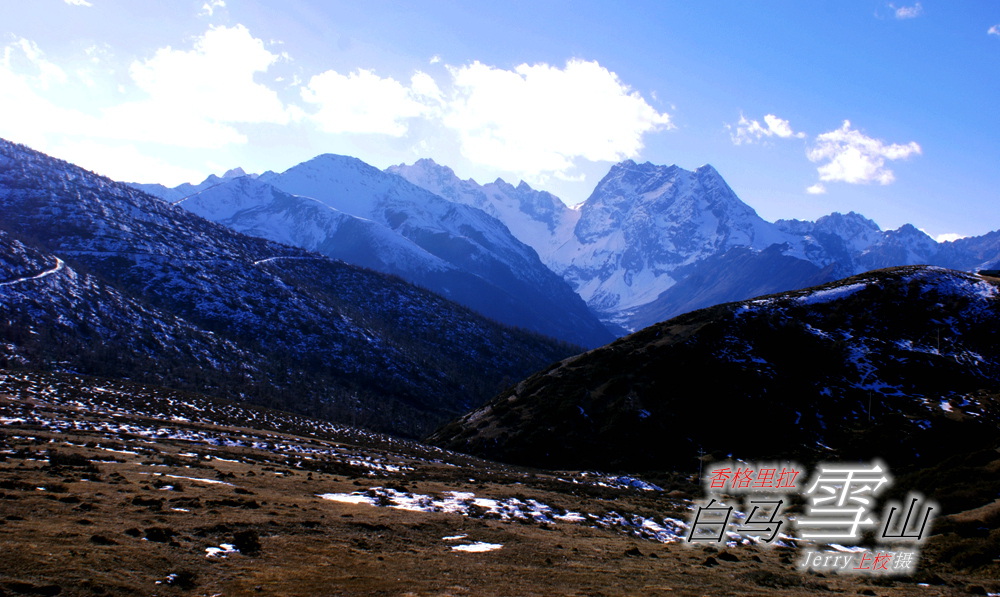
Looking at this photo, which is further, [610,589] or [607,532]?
[607,532]

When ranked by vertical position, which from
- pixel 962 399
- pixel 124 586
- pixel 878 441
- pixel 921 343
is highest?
pixel 921 343

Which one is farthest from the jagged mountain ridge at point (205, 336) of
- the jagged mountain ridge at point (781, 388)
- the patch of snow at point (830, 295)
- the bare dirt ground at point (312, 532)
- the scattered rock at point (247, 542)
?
the scattered rock at point (247, 542)

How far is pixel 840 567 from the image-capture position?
32688 millimetres

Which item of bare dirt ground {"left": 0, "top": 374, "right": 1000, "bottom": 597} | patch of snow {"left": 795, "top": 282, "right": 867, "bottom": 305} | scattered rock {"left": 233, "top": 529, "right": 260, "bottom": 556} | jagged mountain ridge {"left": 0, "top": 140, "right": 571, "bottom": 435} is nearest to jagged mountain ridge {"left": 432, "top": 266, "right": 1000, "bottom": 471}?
patch of snow {"left": 795, "top": 282, "right": 867, "bottom": 305}

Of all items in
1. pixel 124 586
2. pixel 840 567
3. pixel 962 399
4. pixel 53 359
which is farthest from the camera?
pixel 53 359

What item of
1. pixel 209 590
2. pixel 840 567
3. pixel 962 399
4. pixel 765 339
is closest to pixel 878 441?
pixel 962 399

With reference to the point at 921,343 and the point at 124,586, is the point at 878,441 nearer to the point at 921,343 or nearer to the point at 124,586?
the point at 921,343

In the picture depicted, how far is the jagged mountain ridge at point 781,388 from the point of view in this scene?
78875 millimetres

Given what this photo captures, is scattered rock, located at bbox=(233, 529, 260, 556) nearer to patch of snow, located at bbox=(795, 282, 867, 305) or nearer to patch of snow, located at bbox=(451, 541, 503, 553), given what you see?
patch of snow, located at bbox=(451, 541, 503, 553)

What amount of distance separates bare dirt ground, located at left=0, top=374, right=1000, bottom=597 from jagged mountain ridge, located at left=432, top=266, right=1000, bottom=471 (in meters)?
30.6

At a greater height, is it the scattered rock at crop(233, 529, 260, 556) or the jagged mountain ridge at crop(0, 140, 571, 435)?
the scattered rock at crop(233, 529, 260, 556)

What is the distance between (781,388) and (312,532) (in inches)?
3185

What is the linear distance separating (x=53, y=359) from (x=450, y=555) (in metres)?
120

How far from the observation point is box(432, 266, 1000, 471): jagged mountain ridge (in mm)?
78875
